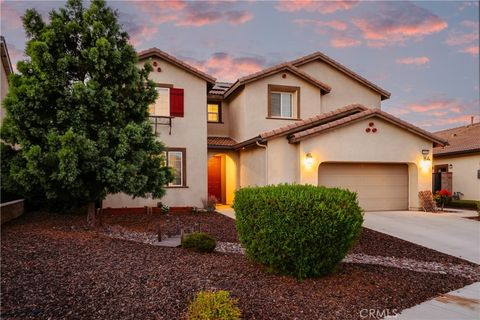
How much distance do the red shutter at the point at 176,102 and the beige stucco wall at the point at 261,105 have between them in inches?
124

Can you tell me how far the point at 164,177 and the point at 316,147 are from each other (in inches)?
256

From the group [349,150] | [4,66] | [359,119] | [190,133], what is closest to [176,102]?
[190,133]

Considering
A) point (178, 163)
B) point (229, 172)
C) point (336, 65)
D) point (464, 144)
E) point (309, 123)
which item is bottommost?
point (229, 172)

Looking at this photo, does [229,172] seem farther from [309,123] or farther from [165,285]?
[165,285]

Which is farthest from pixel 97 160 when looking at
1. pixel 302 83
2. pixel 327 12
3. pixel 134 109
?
pixel 302 83

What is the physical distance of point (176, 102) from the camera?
49.4 ft

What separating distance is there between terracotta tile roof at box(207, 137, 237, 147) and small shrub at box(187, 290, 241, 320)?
13.0m

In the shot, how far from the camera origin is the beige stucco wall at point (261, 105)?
1677 cm

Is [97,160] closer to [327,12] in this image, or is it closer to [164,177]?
[164,177]

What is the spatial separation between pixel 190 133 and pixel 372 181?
26.8 ft

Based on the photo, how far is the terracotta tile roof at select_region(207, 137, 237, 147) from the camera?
1711cm

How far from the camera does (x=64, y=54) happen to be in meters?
9.65

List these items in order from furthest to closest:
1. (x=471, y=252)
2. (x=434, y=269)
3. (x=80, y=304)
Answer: (x=471, y=252) → (x=434, y=269) → (x=80, y=304)

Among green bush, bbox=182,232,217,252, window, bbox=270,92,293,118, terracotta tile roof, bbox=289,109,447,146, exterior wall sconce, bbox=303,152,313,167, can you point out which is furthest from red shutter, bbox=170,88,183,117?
green bush, bbox=182,232,217,252
